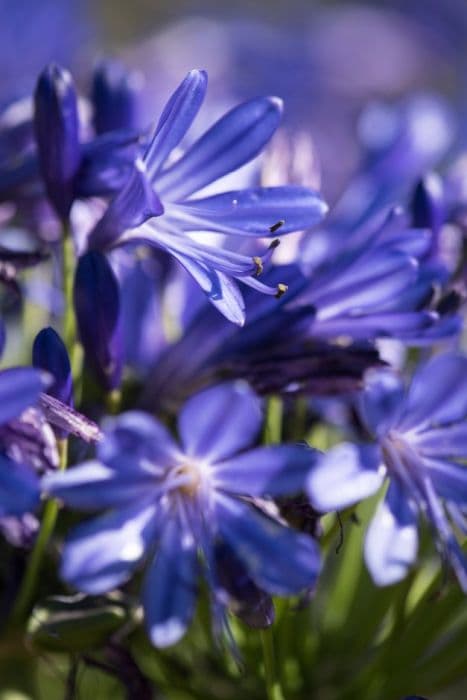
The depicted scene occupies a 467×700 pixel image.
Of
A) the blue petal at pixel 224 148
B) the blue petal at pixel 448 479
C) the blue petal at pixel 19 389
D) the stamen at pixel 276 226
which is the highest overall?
the blue petal at pixel 224 148

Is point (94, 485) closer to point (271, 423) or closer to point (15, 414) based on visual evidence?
point (15, 414)

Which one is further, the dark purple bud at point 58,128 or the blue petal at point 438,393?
the dark purple bud at point 58,128

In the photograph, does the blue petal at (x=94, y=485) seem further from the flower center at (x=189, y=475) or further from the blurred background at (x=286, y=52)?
the blurred background at (x=286, y=52)

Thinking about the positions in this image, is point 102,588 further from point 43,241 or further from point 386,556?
point 43,241

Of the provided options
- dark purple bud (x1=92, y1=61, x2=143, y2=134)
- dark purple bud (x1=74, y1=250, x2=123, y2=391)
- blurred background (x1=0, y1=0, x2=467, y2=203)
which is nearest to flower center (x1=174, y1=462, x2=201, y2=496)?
dark purple bud (x1=74, y1=250, x2=123, y2=391)

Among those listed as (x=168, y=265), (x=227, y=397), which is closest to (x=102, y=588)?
(x=227, y=397)

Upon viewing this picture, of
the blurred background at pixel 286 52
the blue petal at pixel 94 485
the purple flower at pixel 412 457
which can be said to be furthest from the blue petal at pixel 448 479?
the blurred background at pixel 286 52
